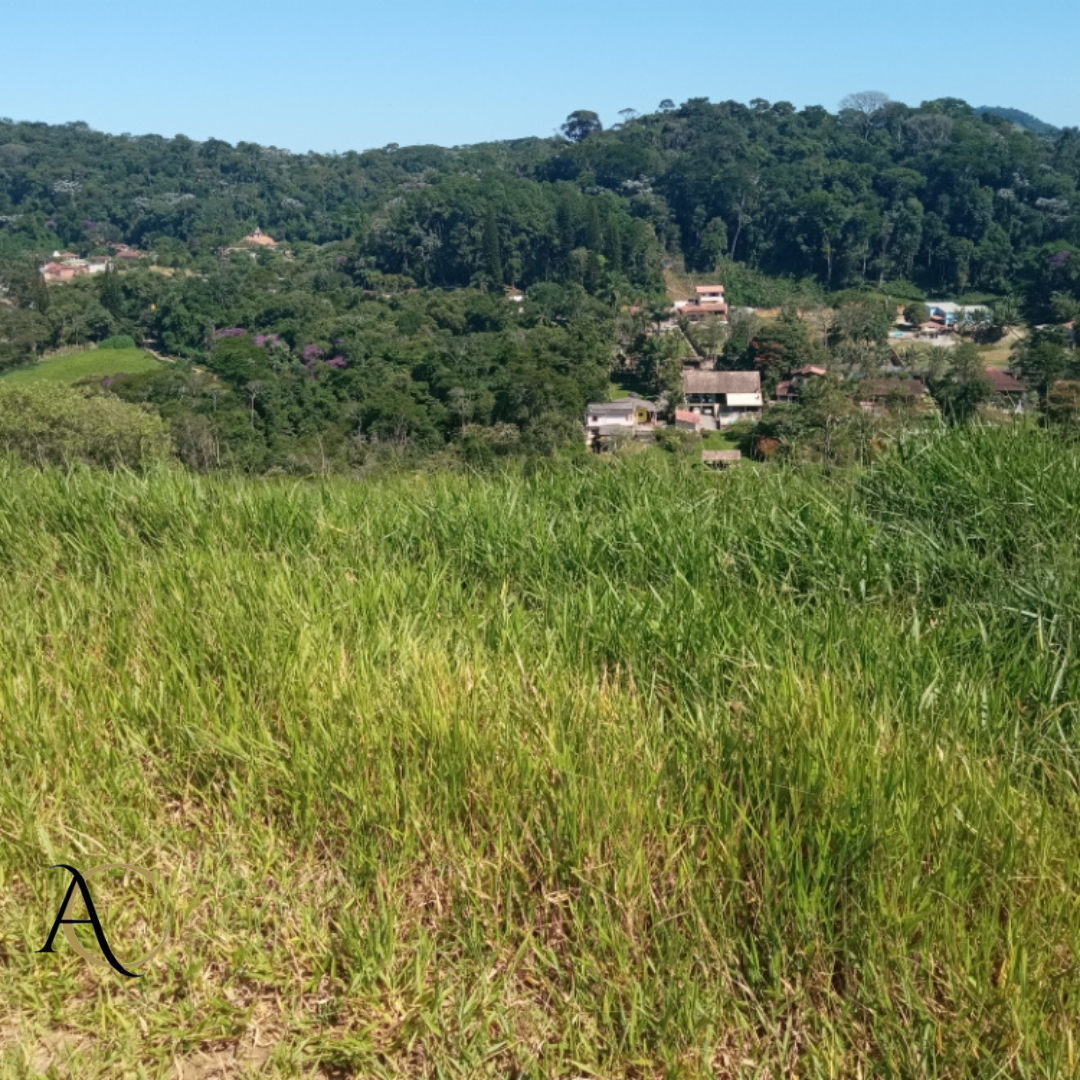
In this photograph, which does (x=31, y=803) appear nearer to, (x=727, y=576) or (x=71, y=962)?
(x=71, y=962)

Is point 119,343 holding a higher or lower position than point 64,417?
higher

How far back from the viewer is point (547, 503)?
3.17 meters

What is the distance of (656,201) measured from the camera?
72750 millimetres

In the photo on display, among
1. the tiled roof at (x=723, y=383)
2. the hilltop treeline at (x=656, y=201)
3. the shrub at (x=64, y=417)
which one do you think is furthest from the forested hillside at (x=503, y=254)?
the shrub at (x=64, y=417)

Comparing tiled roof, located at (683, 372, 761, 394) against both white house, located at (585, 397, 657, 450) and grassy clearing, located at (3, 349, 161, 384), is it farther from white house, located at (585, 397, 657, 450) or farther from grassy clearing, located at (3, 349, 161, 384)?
grassy clearing, located at (3, 349, 161, 384)

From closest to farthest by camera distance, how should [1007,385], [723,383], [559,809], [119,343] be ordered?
1. [559,809]
2. [1007,385]
3. [723,383]
4. [119,343]

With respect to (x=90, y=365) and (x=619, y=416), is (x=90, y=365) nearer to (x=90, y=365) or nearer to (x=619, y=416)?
(x=90, y=365)

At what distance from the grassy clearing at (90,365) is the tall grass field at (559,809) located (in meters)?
38.8

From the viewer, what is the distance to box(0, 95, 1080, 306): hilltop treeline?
196 ft

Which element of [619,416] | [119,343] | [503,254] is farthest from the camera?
[503,254]

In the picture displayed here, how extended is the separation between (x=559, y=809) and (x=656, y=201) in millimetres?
76044

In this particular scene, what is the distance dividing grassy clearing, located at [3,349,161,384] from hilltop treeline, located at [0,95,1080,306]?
76.9 feet

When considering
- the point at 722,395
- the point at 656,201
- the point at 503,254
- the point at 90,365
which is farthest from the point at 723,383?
the point at 656,201

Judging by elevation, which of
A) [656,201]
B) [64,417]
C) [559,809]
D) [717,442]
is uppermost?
[656,201]
